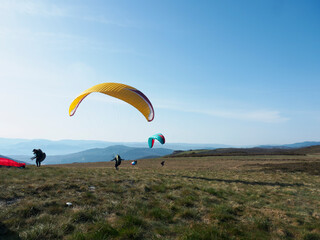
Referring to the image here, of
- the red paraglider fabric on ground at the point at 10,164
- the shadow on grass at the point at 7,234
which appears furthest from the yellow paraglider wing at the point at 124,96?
the shadow on grass at the point at 7,234

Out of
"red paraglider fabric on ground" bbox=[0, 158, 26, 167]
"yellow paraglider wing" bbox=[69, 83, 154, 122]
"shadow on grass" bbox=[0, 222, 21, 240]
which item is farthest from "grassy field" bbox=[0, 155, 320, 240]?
"yellow paraglider wing" bbox=[69, 83, 154, 122]

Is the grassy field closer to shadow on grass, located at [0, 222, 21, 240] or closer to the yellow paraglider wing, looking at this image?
shadow on grass, located at [0, 222, 21, 240]

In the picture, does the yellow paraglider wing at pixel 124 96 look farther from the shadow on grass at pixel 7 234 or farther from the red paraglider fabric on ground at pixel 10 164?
the shadow on grass at pixel 7 234

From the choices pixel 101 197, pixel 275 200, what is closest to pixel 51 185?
pixel 101 197

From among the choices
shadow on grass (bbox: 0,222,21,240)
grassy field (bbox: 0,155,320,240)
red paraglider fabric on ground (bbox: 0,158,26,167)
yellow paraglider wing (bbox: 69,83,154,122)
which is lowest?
grassy field (bbox: 0,155,320,240)

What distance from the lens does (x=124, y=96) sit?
18.0 m

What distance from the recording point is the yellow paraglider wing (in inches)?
662

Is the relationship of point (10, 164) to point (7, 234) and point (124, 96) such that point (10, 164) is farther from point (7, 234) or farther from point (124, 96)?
point (7, 234)

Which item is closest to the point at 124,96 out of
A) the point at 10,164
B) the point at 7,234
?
the point at 10,164

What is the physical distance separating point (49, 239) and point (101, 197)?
3.39 metres

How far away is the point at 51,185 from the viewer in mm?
8289

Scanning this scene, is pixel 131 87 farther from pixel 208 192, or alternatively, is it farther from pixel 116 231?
pixel 116 231

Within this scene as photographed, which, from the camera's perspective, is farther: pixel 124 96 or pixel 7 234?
pixel 124 96

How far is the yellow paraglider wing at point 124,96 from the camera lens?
16.8 metres
